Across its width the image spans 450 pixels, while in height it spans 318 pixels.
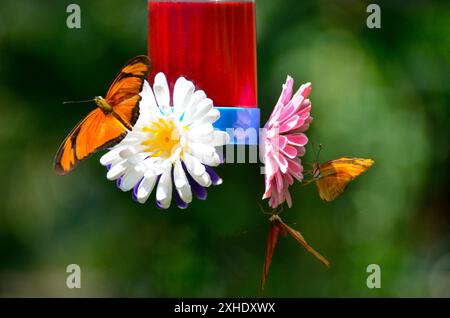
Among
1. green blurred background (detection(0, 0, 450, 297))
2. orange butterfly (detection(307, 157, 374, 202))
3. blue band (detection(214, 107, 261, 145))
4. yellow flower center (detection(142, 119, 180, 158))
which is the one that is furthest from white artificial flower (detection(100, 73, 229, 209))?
green blurred background (detection(0, 0, 450, 297))

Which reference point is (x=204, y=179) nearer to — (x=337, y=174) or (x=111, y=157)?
(x=111, y=157)

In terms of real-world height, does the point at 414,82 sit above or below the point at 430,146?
above

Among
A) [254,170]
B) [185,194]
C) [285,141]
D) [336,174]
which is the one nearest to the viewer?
[185,194]

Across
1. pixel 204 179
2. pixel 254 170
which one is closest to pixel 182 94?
pixel 204 179

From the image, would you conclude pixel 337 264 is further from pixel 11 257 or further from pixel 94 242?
pixel 11 257

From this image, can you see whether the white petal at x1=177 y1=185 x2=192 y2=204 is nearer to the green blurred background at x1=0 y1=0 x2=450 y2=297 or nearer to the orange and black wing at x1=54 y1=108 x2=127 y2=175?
the orange and black wing at x1=54 y1=108 x2=127 y2=175

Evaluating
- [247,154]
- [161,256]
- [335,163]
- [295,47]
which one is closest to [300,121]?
[247,154]

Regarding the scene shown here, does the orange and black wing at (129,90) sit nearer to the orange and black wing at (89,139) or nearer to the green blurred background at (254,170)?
the orange and black wing at (89,139)
